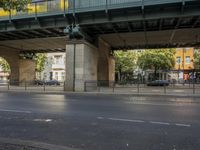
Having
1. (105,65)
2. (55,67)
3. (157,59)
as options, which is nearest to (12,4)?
(105,65)

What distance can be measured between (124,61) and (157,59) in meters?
9.23

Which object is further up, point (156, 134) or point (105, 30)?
point (105, 30)

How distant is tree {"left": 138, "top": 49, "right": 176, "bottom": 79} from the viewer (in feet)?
164

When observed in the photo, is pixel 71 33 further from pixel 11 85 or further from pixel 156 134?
pixel 156 134

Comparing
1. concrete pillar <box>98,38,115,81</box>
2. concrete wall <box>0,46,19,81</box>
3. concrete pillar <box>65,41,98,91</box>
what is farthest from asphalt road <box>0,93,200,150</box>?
concrete wall <box>0,46,19,81</box>

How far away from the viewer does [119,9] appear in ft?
71.1

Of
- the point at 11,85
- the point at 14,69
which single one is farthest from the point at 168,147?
the point at 14,69

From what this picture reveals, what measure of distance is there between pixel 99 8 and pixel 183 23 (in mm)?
8255

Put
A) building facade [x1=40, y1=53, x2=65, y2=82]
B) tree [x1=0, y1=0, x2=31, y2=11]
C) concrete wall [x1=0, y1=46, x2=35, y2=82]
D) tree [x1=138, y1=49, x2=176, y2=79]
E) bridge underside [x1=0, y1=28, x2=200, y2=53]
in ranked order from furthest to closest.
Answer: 1. building facade [x1=40, y1=53, x2=65, y2=82]
2. tree [x1=138, y1=49, x2=176, y2=79]
3. concrete wall [x1=0, y1=46, x2=35, y2=82]
4. bridge underside [x1=0, y1=28, x2=200, y2=53]
5. tree [x1=0, y1=0, x2=31, y2=11]

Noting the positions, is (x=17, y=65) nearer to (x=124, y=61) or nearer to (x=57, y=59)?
(x=124, y=61)

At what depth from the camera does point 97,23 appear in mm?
23516

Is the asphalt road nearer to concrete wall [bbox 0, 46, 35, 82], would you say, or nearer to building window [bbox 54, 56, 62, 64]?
concrete wall [bbox 0, 46, 35, 82]

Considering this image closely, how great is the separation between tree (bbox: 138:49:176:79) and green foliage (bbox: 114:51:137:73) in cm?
527

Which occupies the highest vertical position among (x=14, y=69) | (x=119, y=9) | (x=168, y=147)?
(x=119, y=9)
